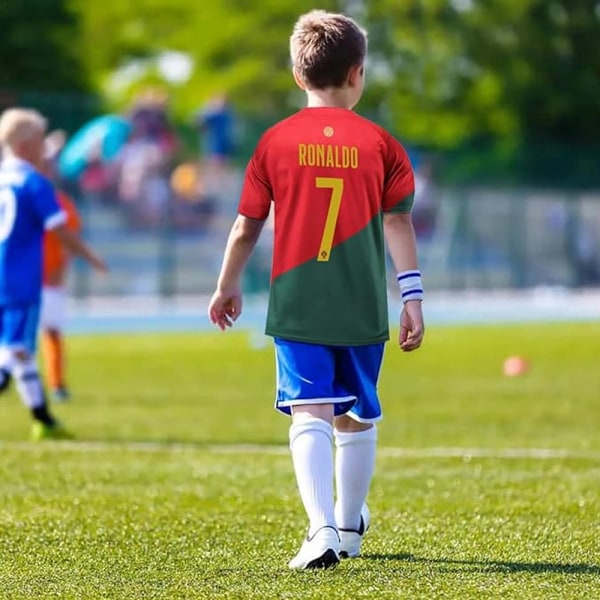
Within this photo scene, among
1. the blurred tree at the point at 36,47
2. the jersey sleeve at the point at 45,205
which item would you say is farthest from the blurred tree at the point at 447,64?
the jersey sleeve at the point at 45,205

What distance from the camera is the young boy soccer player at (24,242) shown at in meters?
9.01

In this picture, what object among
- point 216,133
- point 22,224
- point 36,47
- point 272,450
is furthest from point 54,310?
point 36,47

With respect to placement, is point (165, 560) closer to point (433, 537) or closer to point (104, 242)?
point (433, 537)

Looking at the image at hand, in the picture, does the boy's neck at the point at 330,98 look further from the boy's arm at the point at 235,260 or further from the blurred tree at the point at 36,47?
the blurred tree at the point at 36,47

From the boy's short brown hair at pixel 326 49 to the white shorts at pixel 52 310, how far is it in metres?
7.49

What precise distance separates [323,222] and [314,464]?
2.39 ft

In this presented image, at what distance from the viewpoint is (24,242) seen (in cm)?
911

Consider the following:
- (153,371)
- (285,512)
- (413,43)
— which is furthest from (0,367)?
(413,43)

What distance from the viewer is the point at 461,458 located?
8.14 meters

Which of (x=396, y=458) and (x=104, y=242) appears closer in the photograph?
(x=396, y=458)

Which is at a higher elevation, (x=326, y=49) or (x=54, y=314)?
(x=326, y=49)

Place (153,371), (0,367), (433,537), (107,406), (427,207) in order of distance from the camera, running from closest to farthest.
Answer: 1. (433,537)
2. (0,367)
3. (107,406)
4. (153,371)
5. (427,207)

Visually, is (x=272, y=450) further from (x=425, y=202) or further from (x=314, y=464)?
(x=425, y=202)

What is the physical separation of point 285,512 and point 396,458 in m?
1.99
